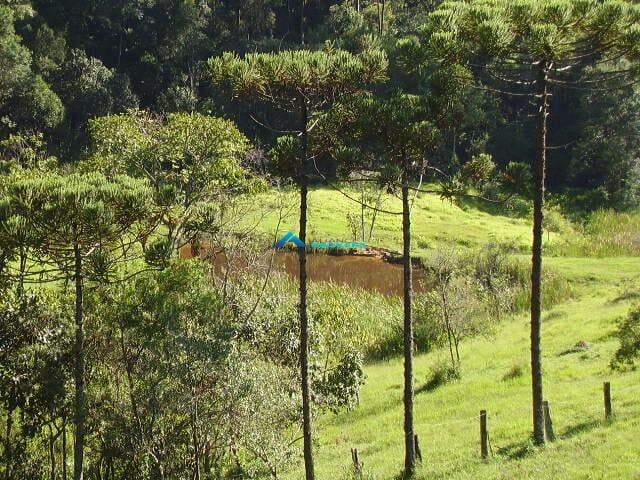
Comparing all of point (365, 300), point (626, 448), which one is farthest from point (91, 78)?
point (626, 448)

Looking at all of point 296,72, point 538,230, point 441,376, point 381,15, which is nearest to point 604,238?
point 441,376

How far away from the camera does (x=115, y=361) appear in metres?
17.4

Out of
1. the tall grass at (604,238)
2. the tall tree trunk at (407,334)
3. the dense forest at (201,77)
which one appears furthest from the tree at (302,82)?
the dense forest at (201,77)

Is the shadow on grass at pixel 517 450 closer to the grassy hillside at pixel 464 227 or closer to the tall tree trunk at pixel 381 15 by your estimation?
the grassy hillside at pixel 464 227

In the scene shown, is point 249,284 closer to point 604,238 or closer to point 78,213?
point 78,213

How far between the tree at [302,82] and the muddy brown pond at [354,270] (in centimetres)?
2412

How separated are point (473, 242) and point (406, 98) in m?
37.1

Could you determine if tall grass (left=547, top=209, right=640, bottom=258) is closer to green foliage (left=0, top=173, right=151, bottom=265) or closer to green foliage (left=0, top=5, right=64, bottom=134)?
green foliage (left=0, top=173, right=151, bottom=265)

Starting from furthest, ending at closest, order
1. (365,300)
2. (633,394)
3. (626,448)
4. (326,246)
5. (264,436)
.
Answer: (326,246) < (365,300) < (633,394) < (264,436) < (626,448)

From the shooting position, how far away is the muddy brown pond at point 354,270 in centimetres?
4112

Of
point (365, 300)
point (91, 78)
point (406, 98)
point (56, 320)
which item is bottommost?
point (365, 300)

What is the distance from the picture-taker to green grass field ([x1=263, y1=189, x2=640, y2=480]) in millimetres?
15984

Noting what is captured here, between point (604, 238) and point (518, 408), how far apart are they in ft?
106

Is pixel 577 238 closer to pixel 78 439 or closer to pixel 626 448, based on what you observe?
pixel 626 448
